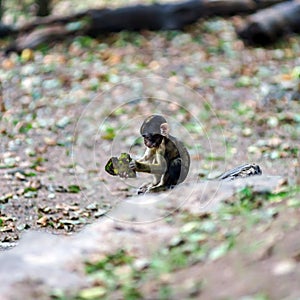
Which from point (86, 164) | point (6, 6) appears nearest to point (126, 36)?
point (86, 164)

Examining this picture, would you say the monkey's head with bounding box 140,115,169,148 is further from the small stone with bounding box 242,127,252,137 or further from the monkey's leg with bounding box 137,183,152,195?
the small stone with bounding box 242,127,252,137

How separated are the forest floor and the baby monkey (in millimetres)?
196

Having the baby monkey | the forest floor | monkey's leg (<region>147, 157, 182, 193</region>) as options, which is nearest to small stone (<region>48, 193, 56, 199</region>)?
the forest floor

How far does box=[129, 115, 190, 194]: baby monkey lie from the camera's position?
4.41m

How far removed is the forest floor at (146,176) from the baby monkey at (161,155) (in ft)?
0.64

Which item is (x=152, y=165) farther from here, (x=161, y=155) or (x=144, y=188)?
(x=144, y=188)

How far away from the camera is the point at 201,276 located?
364cm

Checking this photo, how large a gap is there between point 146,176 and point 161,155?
2.46 ft

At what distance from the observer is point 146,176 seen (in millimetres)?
5152

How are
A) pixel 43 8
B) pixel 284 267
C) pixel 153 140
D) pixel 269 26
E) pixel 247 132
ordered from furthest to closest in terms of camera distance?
pixel 43 8 → pixel 269 26 → pixel 247 132 → pixel 153 140 → pixel 284 267

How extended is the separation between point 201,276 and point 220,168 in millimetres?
3150

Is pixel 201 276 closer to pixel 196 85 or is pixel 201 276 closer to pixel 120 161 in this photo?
pixel 120 161

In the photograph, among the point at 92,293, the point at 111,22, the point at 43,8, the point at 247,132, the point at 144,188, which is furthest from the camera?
the point at 43,8

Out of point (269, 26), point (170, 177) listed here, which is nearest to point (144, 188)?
point (170, 177)
